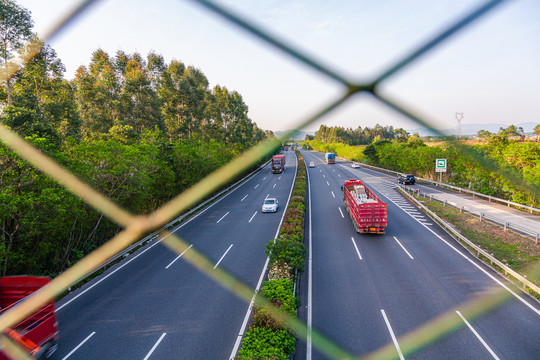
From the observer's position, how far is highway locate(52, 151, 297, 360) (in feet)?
35.4

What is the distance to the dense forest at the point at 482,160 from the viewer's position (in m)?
1.84

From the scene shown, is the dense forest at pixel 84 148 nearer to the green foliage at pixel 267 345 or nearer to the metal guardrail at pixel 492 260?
the green foliage at pixel 267 345

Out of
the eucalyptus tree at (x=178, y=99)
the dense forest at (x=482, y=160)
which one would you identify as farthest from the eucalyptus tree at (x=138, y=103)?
the dense forest at (x=482, y=160)

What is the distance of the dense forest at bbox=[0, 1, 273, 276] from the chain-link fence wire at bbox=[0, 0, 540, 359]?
19.7 inches

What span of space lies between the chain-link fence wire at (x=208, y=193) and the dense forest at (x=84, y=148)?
1.64 feet

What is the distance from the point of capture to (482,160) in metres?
1.79

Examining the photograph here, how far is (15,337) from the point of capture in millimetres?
8562

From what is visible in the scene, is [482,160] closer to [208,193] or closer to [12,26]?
[208,193]

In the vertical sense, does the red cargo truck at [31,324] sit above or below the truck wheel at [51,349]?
above

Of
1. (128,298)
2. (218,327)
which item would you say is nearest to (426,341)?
(218,327)

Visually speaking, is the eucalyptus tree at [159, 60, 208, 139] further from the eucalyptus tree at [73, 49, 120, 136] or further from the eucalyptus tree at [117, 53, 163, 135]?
the eucalyptus tree at [73, 49, 120, 136]

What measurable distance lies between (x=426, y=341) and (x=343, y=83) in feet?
40.6

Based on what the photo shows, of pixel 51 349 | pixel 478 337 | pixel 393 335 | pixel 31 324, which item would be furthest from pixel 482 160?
pixel 51 349

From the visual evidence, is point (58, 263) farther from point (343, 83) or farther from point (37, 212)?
point (343, 83)
